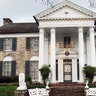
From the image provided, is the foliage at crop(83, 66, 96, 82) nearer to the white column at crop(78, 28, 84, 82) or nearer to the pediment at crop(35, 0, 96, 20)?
the white column at crop(78, 28, 84, 82)

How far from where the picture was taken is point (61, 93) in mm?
23719

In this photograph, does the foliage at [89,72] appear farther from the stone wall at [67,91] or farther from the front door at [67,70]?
the stone wall at [67,91]

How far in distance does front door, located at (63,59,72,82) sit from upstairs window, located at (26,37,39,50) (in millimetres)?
3956

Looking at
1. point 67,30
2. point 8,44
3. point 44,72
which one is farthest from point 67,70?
point 8,44

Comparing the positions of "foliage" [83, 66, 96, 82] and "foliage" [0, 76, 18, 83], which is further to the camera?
"foliage" [0, 76, 18, 83]

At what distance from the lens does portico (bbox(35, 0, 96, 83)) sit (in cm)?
3094

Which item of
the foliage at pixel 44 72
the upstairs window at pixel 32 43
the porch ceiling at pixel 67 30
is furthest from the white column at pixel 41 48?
the upstairs window at pixel 32 43

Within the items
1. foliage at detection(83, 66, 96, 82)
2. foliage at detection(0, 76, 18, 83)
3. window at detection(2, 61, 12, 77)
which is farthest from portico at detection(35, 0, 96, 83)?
window at detection(2, 61, 12, 77)

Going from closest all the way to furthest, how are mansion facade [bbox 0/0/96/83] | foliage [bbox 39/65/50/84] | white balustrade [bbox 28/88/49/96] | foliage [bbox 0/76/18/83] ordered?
white balustrade [bbox 28/88/49/96], foliage [bbox 39/65/50/84], mansion facade [bbox 0/0/96/83], foliage [bbox 0/76/18/83]

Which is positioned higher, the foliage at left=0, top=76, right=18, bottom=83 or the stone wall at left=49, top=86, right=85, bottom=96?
the foliage at left=0, top=76, right=18, bottom=83

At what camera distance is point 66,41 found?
111 ft

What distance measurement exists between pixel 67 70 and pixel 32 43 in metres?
5.39

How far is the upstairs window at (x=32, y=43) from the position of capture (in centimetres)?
3422

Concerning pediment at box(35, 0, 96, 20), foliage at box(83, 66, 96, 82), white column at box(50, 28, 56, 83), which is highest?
pediment at box(35, 0, 96, 20)
